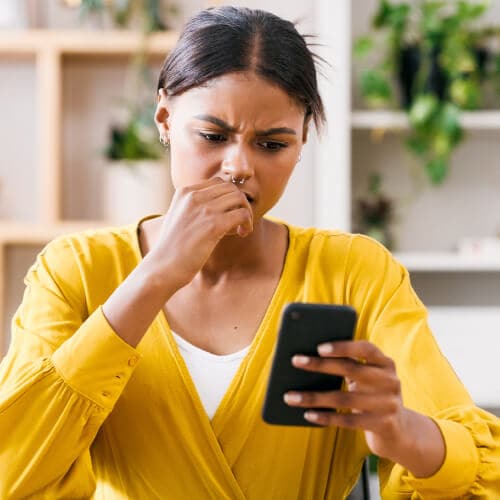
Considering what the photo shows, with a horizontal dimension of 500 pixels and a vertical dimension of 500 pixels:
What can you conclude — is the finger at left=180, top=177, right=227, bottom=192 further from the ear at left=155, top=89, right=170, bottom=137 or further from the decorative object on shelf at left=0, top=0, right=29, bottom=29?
the decorative object on shelf at left=0, top=0, right=29, bottom=29

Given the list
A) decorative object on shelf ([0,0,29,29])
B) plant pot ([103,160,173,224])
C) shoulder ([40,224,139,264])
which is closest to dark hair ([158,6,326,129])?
shoulder ([40,224,139,264])

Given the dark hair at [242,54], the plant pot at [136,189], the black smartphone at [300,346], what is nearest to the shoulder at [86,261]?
the dark hair at [242,54]

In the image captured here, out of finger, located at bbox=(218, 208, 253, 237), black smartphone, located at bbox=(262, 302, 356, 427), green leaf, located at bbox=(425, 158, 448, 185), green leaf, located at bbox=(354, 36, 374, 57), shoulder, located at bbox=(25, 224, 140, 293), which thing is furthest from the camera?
green leaf, located at bbox=(425, 158, 448, 185)

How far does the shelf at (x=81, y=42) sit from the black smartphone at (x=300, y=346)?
81.0 inches

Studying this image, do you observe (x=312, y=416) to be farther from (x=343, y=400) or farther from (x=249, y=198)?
(x=249, y=198)

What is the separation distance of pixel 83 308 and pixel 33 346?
13 centimetres

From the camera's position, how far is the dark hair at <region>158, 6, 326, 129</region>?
134 centimetres

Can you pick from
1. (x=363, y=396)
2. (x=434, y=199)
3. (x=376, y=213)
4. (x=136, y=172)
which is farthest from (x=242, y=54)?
(x=434, y=199)

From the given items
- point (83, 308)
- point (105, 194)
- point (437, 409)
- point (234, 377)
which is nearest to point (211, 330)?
point (234, 377)

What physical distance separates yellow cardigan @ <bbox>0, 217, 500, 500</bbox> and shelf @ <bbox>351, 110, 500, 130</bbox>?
1574 mm

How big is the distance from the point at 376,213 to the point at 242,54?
193 cm

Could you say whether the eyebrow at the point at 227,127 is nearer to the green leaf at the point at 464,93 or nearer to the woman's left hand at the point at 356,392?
the woman's left hand at the point at 356,392

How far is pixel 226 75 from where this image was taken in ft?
4.36

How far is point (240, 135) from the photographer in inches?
52.0
